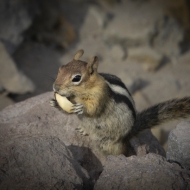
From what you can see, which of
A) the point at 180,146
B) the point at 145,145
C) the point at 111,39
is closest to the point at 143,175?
the point at 180,146

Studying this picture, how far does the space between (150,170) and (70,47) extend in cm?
617

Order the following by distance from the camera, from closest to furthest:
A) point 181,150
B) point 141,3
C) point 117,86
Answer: point 181,150
point 117,86
point 141,3

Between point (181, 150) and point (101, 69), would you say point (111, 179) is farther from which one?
point (101, 69)

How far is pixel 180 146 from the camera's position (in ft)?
11.7

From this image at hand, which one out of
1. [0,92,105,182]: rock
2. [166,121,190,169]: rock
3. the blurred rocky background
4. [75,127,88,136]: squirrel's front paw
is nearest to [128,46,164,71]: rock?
the blurred rocky background

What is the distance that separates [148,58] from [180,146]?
5423mm

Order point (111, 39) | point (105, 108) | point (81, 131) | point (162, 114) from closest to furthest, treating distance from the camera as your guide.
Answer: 1. point (105, 108)
2. point (162, 114)
3. point (81, 131)
4. point (111, 39)

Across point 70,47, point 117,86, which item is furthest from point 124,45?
point 117,86

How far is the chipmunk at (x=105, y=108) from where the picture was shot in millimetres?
4023

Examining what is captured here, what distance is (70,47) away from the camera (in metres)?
8.98

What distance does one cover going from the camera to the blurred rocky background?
7902 millimetres

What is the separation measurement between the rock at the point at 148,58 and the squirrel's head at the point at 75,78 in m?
4.75

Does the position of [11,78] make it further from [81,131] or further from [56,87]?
[56,87]

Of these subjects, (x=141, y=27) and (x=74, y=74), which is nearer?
(x=74, y=74)
